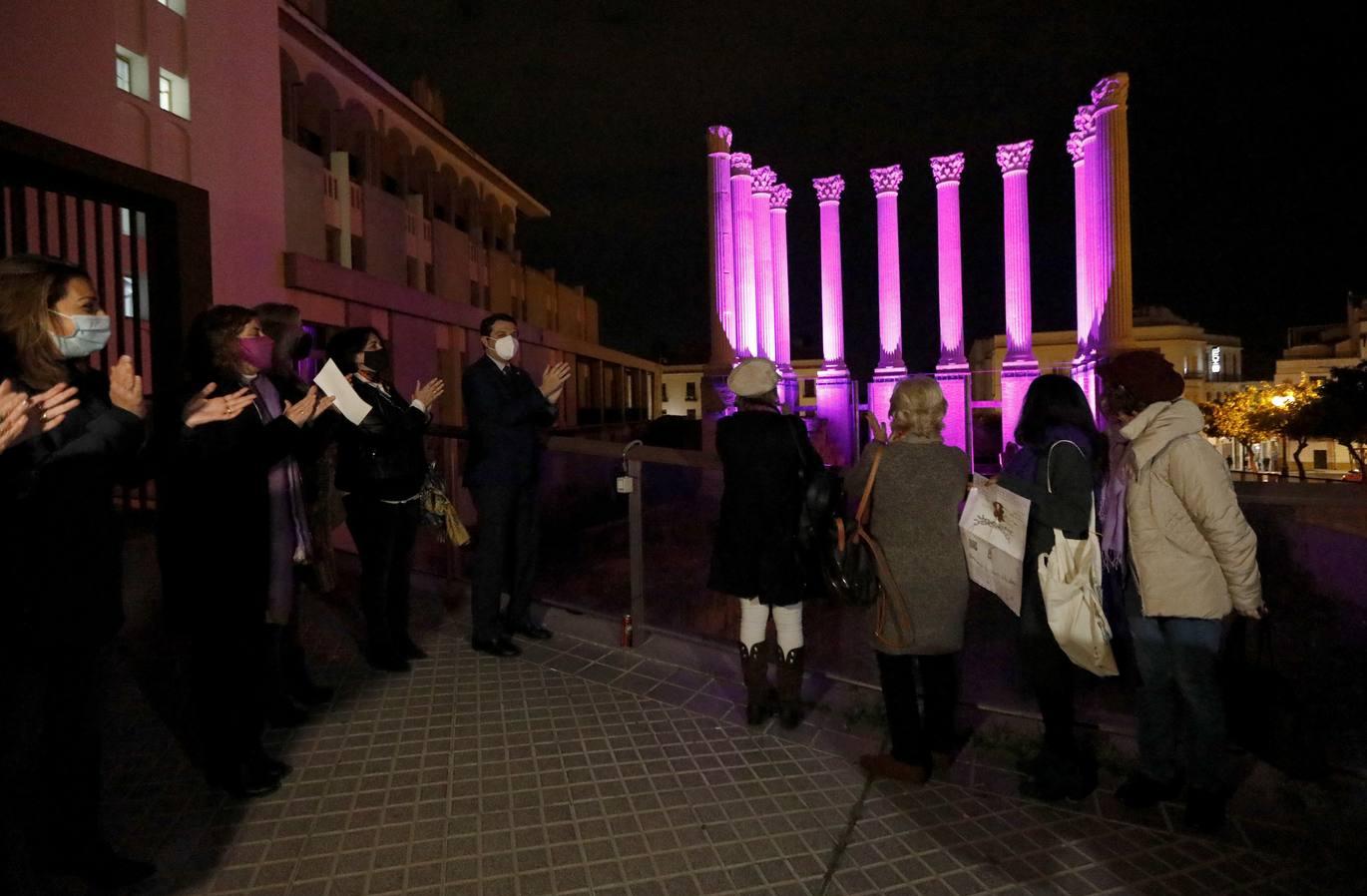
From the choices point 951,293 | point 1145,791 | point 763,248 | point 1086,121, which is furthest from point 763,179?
point 1145,791

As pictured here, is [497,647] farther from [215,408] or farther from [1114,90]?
[1114,90]

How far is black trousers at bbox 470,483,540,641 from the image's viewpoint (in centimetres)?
497

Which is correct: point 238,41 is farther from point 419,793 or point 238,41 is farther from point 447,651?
point 419,793

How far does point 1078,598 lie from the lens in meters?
3.17

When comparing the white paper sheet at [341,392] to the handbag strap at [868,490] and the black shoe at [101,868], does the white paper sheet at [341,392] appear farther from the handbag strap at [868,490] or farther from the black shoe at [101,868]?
the handbag strap at [868,490]

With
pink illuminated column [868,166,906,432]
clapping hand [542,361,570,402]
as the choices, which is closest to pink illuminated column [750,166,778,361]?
pink illuminated column [868,166,906,432]

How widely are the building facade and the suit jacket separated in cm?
436

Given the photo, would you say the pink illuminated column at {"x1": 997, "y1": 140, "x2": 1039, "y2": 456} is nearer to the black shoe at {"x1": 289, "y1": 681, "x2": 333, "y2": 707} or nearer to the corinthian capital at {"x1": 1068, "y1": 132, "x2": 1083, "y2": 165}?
the corinthian capital at {"x1": 1068, "y1": 132, "x2": 1083, "y2": 165}

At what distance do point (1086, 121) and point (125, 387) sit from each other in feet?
152

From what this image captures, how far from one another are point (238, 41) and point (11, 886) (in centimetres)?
854

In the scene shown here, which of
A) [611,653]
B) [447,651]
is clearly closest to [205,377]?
[447,651]

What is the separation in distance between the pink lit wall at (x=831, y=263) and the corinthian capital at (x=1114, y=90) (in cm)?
1576

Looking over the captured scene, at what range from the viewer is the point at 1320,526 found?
3.15 m

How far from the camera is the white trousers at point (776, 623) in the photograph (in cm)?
395
